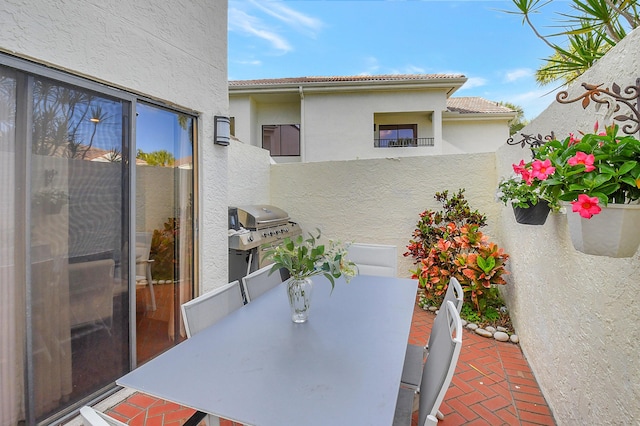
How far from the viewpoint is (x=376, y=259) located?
4.19 metres

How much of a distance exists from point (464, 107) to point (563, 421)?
15.3 meters

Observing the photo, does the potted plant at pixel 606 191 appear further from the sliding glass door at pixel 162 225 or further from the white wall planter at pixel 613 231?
the sliding glass door at pixel 162 225

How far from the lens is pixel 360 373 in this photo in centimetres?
164

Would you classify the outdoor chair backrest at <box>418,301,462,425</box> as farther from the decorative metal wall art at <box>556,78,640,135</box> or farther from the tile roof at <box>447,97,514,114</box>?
the tile roof at <box>447,97,514,114</box>

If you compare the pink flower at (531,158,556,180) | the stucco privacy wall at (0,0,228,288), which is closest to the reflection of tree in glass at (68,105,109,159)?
the stucco privacy wall at (0,0,228,288)

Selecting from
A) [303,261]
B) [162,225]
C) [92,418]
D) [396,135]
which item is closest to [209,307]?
[303,261]

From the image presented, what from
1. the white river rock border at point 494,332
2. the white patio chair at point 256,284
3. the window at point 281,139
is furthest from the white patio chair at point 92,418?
the window at point 281,139

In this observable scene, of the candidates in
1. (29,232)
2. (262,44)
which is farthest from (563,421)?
(262,44)

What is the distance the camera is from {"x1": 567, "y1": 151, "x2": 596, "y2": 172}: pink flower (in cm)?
132

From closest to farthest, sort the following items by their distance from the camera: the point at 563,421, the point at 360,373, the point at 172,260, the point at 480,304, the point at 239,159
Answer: the point at 360,373
the point at 563,421
the point at 172,260
the point at 480,304
the point at 239,159

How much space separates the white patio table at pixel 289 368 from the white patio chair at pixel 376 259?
5.06ft

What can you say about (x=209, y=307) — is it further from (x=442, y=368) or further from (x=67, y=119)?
(x=67, y=119)

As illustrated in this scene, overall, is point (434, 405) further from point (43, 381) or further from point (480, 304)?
point (480, 304)

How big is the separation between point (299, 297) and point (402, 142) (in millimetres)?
12099
